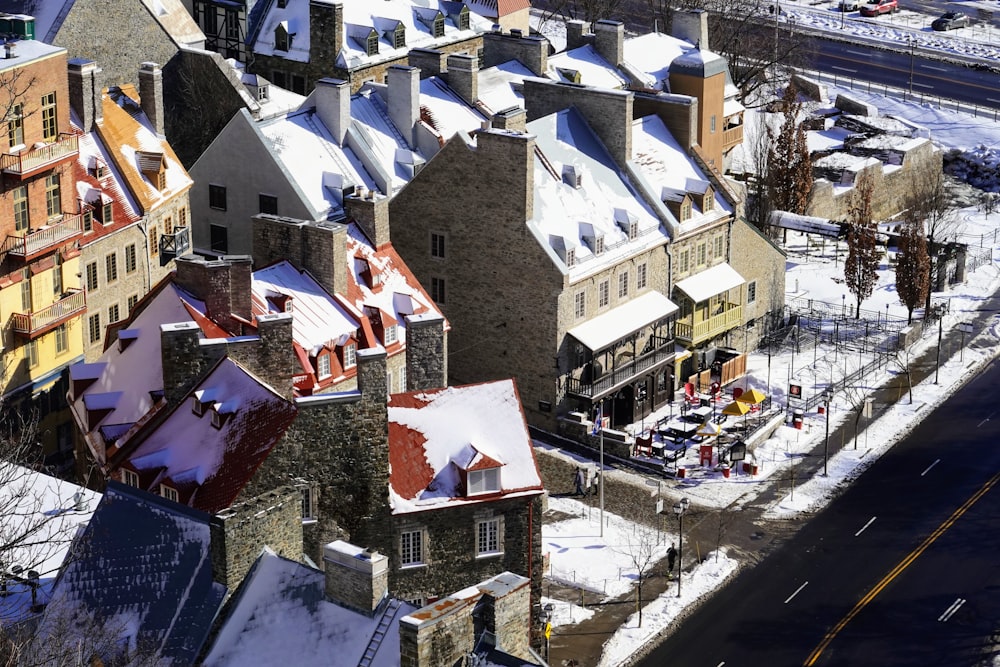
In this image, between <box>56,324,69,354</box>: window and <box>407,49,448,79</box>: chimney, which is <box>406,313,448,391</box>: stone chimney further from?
<box>407,49,448,79</box>: chimney

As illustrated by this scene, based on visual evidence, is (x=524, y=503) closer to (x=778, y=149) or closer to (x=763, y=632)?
(x=763, y=632)

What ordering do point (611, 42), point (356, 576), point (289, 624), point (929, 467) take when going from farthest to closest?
1. point (611, 42)
2. point (929, 467)
3. point (289, 624)
4. point (356, 576)

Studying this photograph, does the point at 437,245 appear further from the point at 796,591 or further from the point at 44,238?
the point at 796,591

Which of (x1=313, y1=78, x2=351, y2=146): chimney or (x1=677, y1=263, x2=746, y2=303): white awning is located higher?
(x1=313, y1=78, x2=351, y2=146): chimney

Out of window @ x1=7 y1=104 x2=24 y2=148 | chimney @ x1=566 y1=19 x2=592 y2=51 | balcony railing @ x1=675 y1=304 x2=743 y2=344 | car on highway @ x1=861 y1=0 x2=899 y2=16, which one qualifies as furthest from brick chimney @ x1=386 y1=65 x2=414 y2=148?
car on highway @ x1=861 y1=0 x2=899 y2=16

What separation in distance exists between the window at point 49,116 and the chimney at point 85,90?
15.8 feet

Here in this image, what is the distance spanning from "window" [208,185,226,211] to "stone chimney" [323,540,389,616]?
1657 inches

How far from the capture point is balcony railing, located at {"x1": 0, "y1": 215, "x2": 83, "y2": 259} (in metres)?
73.9

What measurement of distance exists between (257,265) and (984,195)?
6269 cm

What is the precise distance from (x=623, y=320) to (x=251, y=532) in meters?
38.0

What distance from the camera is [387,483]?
57594 mm

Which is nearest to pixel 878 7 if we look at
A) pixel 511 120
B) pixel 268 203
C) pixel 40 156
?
pixel 511 120

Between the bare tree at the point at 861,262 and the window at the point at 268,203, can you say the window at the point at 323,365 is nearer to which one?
the window at the point at 268,203

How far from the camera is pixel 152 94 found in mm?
85688
